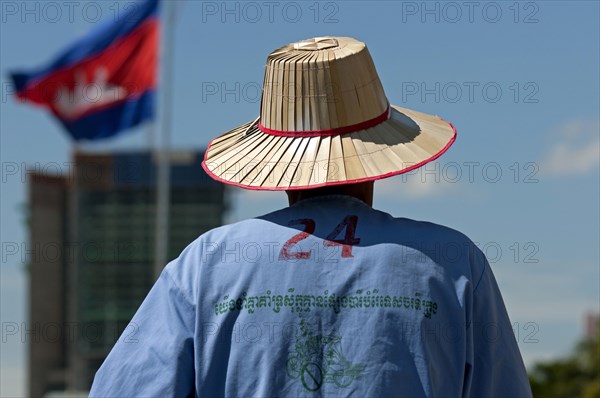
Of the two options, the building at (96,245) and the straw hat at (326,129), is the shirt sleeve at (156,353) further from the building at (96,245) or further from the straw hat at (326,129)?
the building at (96,245)

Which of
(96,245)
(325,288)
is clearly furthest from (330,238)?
(96,245)

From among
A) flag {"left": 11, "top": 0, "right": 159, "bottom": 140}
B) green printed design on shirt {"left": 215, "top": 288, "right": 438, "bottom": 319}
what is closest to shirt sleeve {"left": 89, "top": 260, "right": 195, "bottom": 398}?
green printed design on shirt {"left": 215, "top": 288, "right": 438, "bottom": 319}

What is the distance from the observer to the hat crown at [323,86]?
10.2ft

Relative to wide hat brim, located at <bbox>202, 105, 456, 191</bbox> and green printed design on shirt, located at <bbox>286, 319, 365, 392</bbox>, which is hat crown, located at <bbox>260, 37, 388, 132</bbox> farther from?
green printed design on shirt, located at <bbox>286, 319, 365, 392</bbox>

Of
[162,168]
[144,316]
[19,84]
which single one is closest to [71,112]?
[19,84]

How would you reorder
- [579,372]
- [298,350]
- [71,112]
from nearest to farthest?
[298,350]
[71,112]
[579,372]

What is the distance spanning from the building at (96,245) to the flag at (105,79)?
49792 millimetres

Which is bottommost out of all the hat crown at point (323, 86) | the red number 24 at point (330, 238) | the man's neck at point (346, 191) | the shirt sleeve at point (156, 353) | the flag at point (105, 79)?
the flag at point (105, 79)

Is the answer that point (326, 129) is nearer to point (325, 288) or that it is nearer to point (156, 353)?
point (325, 288)

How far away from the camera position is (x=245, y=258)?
3.07 metres

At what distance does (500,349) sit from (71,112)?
16.8 m

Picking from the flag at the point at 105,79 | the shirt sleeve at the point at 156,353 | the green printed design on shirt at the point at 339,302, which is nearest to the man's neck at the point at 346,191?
the green printed design on shirt at the point at 339,302

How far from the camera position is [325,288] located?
299 cm

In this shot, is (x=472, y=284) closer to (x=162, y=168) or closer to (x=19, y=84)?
(x=19, y=84)
